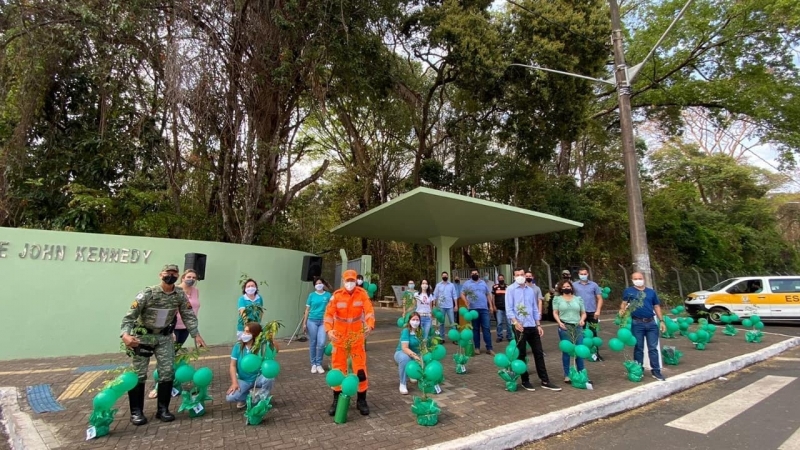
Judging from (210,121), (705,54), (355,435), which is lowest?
(355,435)

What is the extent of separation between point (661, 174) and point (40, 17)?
31406 millimetres

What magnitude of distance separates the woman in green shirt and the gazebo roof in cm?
345

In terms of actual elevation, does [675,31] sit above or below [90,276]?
above

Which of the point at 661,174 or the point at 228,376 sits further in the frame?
the point at 661,174

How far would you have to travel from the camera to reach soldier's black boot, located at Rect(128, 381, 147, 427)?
3752 millimetres

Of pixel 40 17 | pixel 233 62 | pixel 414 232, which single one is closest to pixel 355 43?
pixel 233 62

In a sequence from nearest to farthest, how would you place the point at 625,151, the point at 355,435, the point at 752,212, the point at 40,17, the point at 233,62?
the point at 355,435 → the point at 625,151 → the point at 40,17 → the point at 233,62 → the point at 752,212

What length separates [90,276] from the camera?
7.21m

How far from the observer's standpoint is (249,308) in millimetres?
4516

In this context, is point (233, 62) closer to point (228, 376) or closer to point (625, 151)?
point (228, 376)

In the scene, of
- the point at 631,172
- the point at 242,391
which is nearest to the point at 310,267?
the point at 242,391

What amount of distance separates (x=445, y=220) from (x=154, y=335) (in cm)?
758

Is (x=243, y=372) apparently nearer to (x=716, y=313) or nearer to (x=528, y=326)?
(x=528, y=326)

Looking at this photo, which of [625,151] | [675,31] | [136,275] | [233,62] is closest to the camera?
[625,151]
